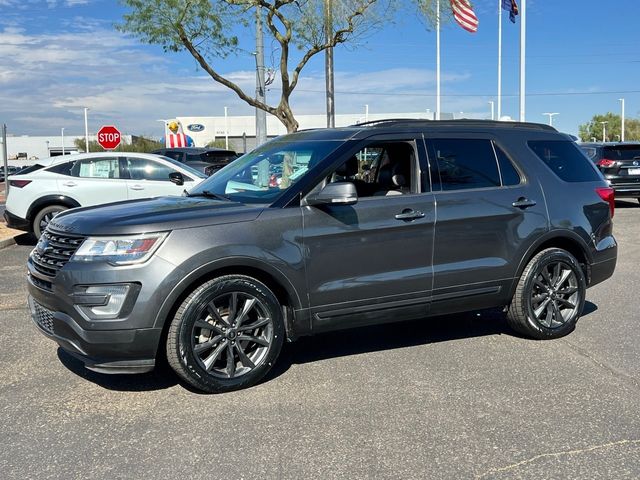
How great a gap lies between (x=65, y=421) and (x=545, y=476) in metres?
2.78

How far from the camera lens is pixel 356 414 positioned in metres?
3.88

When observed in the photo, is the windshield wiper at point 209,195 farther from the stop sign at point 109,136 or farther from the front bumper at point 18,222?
the stop sign at point 109,136

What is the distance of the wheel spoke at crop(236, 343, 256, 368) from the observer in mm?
4219

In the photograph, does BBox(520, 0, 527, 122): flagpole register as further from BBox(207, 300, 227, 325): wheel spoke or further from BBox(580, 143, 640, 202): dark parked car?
BBox(207, 300, 227, 325): wheel spoke

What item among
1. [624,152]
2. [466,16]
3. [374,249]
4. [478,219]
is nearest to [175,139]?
[466,16]

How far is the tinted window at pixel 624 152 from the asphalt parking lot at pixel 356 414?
12329mm

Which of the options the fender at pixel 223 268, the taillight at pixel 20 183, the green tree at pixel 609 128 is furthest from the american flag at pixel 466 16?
the green tree at pixel 609 128

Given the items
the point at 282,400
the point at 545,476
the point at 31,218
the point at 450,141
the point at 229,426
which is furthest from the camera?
the point at 31,218

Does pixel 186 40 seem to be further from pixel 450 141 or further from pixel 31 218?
pixel 450 141

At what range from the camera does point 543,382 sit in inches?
174

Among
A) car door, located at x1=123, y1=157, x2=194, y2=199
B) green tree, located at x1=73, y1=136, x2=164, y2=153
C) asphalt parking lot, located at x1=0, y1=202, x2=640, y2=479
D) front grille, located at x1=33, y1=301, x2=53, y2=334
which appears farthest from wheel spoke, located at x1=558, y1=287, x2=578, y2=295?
green tree, located at x1=73, y1=136, x2=164, y2=153

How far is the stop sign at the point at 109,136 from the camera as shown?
20500 millimetres

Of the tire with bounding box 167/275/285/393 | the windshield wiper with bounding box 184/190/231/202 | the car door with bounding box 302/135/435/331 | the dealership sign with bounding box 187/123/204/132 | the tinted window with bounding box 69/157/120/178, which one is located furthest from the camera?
the dealership sign with bounding box 187/123/204/132

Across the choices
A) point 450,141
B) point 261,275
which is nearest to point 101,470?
point 261,275
